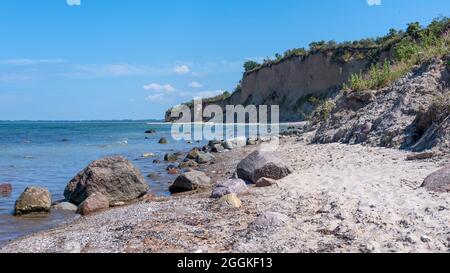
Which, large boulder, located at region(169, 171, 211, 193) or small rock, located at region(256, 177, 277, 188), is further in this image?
large boulder, located at region(169, 171, 211, 193)

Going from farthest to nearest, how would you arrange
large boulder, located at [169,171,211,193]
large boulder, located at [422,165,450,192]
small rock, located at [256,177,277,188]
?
Answer: large boulder, located at [169,171,211,193]
small rock, located at [256,177,277,188]
large boulder, located at [422,165,450,192]

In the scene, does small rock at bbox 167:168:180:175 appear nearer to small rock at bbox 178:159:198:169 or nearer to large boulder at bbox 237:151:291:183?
small rock at bbox 178:159:198:169

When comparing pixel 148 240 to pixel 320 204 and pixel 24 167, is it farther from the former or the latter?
pixel 24 167

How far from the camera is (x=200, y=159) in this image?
16.9 metres

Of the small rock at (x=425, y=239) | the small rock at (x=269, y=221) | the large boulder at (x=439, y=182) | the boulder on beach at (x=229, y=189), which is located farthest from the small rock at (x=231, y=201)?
the small rock at (x=425, y=239)

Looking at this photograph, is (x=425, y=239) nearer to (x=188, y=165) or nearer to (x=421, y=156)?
(x=421, y=156)

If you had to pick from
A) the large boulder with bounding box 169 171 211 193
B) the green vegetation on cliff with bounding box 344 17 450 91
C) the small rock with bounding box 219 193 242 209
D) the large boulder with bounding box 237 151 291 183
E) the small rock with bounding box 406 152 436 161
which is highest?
the green vegetation on cliff with bounding box 344 17 450 91

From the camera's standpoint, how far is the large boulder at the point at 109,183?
402 inches

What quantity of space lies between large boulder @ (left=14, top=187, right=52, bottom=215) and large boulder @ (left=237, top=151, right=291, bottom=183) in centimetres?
408

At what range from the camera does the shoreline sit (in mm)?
4988

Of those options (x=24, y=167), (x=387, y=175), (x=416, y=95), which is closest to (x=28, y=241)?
(x=387, y=175)

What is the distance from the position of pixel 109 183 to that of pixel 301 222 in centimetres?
575

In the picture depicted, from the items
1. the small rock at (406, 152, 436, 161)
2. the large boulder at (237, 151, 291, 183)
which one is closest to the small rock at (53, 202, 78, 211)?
the large boulder at (237, 151, 291, 183)
